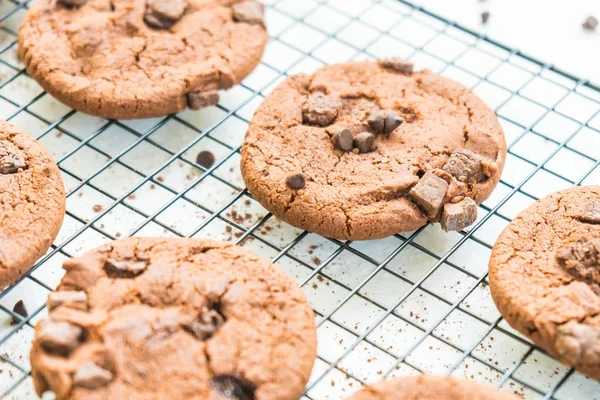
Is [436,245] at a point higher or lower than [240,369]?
lower

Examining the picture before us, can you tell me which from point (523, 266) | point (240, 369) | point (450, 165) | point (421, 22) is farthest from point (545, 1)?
point (240, 369)

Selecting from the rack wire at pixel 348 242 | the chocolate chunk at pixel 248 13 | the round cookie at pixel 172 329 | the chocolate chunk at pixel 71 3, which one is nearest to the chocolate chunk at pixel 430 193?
the rack wire at pixel 348 242

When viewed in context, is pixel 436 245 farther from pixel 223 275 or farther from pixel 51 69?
pixel 51 69

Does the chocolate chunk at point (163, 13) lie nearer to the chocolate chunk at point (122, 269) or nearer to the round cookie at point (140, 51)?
the round cookie at point (140, 51)

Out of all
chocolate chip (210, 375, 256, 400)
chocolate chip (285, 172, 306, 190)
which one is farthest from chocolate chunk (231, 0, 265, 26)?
chocolate chip (210, 375, 256, 400)

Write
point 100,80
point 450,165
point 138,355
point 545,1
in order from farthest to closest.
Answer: point 545,1
point 100,80
point 450,165
point 138,355

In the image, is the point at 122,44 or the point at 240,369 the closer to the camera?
the point at 240,369

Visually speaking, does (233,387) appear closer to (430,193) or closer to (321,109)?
(430,193)
